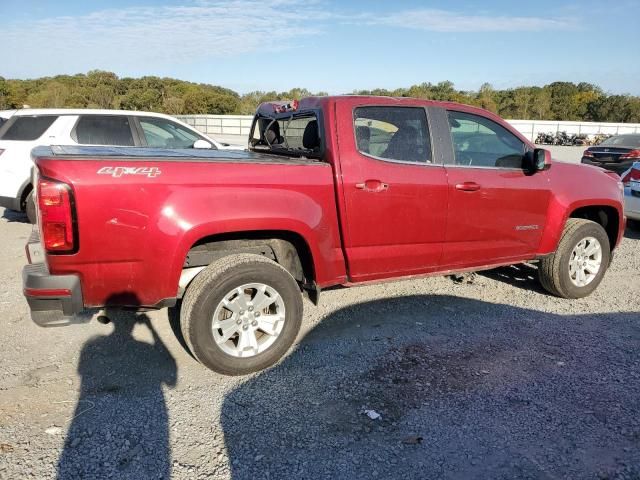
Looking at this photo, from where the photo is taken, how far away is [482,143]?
4.52 m

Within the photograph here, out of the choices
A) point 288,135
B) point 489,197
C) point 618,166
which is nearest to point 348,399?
point 489,197

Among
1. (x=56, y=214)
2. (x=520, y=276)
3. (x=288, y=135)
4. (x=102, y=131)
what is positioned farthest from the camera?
(x=102, y=131)

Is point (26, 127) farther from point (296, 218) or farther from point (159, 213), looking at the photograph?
point (296, 218)

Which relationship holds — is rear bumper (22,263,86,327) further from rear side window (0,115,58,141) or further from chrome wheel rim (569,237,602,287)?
rear side window (0,115,58,141)

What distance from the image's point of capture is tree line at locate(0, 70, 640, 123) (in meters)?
50.8

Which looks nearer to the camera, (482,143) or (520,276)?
(482,143)

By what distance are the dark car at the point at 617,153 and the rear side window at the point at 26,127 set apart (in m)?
13.1

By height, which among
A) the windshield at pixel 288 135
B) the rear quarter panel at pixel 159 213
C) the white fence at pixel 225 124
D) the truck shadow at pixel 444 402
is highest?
the white fence at pixel 225 124

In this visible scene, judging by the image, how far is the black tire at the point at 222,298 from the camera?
3.27m

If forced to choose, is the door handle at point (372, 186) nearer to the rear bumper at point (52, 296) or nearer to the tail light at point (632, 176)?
the rear bumper at point (52, 296)

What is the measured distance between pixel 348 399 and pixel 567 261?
296cm

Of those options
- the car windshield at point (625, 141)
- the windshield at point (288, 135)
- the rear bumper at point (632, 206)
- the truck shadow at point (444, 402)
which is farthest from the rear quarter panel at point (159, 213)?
the car windshield at point (625, 141)

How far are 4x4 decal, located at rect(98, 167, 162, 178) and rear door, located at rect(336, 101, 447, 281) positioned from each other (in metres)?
1.34

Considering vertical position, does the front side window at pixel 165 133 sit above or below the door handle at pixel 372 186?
above
